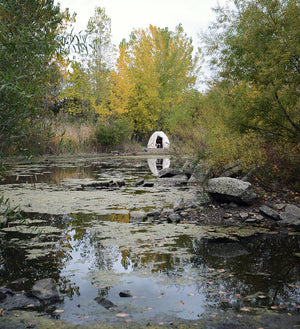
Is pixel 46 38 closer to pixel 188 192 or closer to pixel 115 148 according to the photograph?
pixel 188 192

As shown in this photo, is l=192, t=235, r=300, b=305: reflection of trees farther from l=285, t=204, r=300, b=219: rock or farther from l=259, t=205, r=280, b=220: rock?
l=285, t=204, r=300, b=219: rock

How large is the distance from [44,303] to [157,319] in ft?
3.76

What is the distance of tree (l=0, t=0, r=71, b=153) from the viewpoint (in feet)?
13.6

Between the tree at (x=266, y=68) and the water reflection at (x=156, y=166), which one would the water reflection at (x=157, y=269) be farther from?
the water reflection at (x=156, y=166)

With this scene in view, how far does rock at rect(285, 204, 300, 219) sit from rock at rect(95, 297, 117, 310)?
4.71 meters

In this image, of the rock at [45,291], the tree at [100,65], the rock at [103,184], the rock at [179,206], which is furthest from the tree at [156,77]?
the rock at [45,291]

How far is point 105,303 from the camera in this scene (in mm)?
3490

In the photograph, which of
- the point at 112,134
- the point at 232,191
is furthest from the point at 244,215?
the point at 112,134

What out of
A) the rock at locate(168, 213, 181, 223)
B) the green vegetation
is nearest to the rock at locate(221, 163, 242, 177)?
the green vegetation

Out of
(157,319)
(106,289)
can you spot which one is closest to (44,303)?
(106,289)

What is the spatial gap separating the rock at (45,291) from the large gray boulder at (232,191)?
480 centimetres

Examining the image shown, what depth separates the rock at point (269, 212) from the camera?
691 cm

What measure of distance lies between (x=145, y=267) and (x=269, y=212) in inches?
138

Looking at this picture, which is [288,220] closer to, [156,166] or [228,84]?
[228,84]
